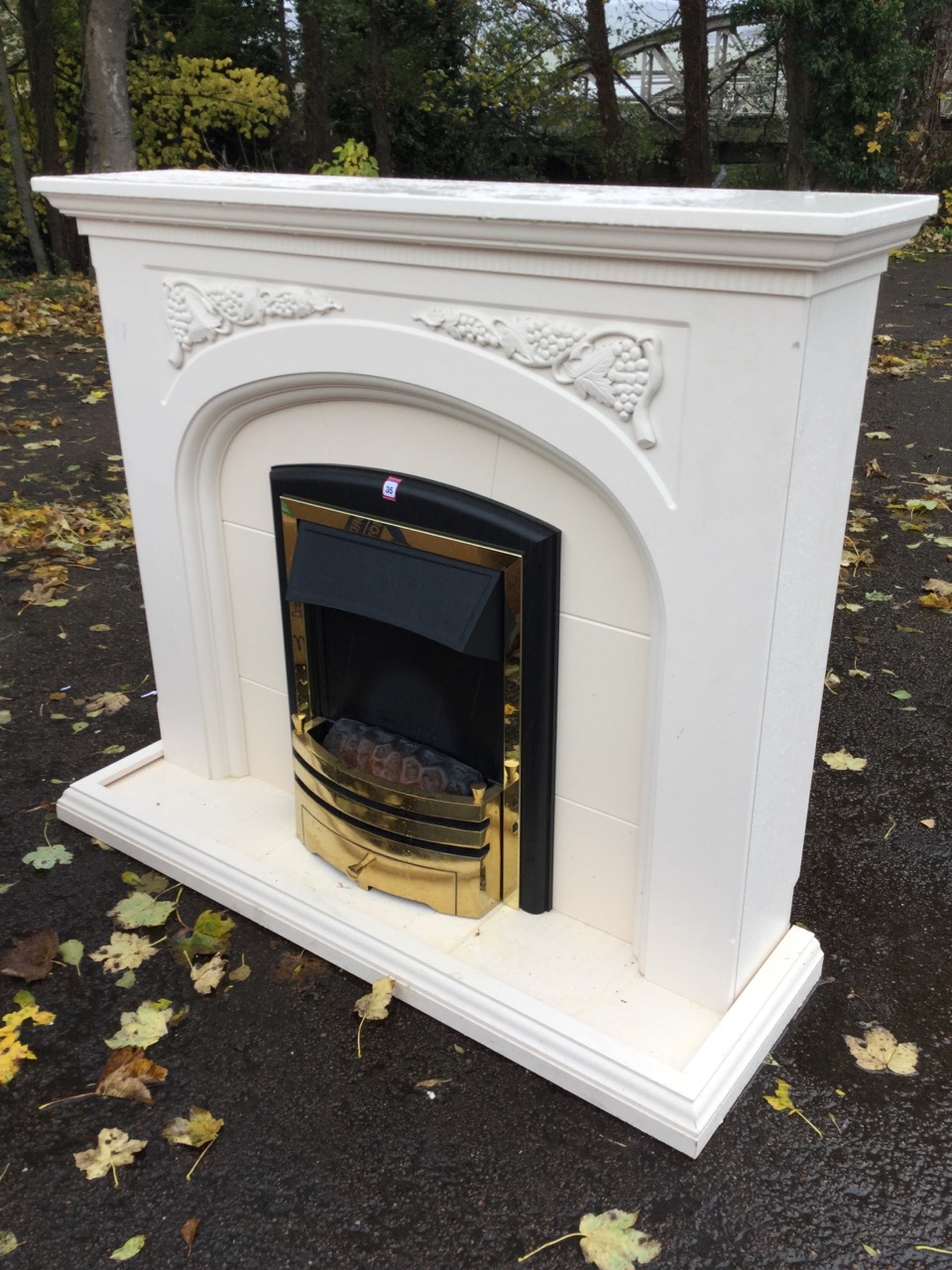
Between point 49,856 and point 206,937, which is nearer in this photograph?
point 206,937

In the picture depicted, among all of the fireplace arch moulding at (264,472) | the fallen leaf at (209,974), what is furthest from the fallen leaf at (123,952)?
the fireplace arch moulding at (264,472)

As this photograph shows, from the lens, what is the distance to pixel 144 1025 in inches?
93.0

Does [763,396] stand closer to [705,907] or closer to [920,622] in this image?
[705,907]

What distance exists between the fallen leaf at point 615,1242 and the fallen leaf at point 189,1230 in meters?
0.71

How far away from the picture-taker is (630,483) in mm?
1938

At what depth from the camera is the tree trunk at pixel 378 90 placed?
17.2 meters

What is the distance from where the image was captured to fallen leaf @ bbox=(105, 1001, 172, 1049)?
2322 mm

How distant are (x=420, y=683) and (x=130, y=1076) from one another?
1078 mm

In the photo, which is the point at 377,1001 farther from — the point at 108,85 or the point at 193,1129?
the point at 108,85

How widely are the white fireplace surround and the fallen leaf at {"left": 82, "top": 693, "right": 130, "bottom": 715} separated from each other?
2.93ft

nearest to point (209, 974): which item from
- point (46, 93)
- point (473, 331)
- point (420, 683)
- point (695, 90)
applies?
point (420, 683)

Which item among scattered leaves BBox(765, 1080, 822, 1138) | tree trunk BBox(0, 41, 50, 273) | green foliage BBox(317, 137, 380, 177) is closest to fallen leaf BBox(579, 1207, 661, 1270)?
scattered leaves BBox(765, 1080, 822, 1138)

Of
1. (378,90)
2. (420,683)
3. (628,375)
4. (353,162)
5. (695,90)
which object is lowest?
(420,683)

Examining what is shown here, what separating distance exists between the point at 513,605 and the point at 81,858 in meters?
1.55
